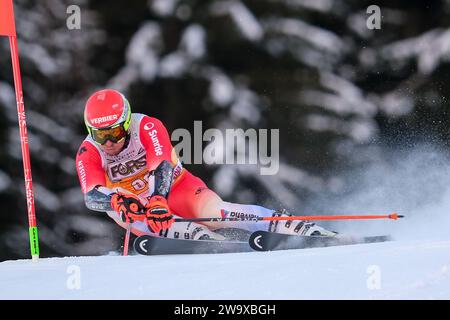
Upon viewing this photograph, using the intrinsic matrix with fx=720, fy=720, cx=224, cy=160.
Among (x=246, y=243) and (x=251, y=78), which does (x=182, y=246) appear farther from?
(x=251, y=78)

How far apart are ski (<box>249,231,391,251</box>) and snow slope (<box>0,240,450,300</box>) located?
0.37 m

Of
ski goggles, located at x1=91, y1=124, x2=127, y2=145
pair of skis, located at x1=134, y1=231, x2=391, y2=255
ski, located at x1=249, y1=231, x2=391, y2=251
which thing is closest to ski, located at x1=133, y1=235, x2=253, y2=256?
pair of skis, located at x1=134, y1=231, x2=391, y2=255

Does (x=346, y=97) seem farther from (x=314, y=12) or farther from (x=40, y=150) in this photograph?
(x=40, y=150)

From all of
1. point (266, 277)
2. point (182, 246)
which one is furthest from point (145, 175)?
point (266, 277)

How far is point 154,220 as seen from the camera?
394 centimetres

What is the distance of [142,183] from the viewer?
4289 mm

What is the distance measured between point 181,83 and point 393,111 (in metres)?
1.40

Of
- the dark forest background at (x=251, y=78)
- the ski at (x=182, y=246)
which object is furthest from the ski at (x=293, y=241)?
the dark forest background at (x=251, y=78)

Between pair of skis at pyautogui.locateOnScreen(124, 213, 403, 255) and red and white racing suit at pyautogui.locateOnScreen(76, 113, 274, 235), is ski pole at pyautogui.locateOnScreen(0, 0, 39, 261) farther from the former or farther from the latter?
pair of skis at pyautogui.locateOnScreen(124, 213, 403, 255)

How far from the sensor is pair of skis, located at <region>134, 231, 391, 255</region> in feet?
13.2

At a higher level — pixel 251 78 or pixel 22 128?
pixel 251 78

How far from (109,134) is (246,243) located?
100 centimetres

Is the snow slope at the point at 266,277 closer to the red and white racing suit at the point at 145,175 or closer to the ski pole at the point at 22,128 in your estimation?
the ski pole at the point at 22,128

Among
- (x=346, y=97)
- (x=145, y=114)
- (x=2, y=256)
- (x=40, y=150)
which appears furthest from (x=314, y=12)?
(x=2, y=256)
